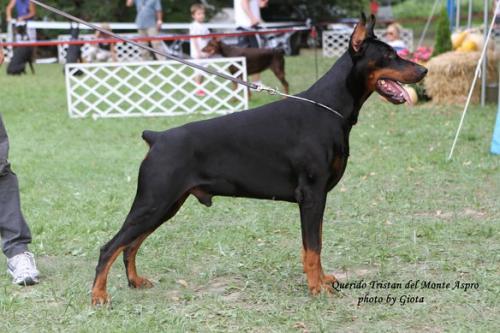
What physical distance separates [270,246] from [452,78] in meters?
7.34

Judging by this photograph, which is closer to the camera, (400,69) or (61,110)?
(400,69)

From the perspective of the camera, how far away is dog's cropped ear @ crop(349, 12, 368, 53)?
167 inches

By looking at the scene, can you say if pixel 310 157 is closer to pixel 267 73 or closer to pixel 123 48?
pixel 267 73

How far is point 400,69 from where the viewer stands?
14.5ft

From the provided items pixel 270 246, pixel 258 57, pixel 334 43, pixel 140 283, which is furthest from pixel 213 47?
pixel 334 43

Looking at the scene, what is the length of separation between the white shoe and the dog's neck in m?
1.98

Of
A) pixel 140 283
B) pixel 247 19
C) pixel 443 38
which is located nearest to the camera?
pixel 140 283

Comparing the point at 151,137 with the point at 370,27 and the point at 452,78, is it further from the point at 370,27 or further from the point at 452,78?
the point at 452,78

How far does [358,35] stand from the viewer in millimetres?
4289

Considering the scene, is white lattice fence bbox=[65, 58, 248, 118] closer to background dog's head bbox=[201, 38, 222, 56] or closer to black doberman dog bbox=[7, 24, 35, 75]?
background dog's head bbox=[201, 38, 222, 56]

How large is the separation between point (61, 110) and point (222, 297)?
8.96m

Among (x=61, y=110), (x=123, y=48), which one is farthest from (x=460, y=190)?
(x=123, y=48)

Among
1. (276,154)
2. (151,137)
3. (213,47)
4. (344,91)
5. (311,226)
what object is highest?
(344,91)

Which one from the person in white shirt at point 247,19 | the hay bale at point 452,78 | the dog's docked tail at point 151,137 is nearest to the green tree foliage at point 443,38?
the hay bale at point 452,78
